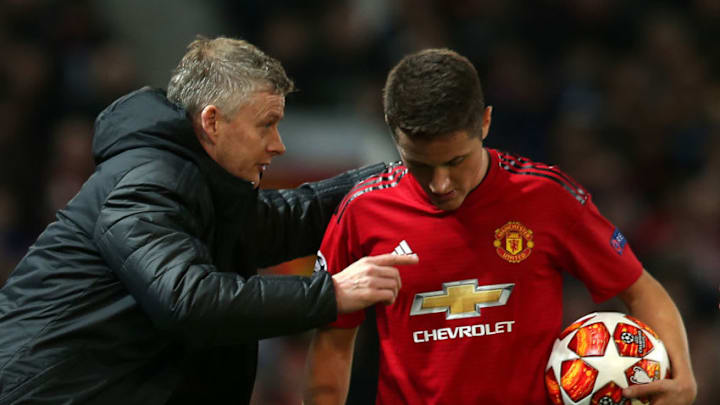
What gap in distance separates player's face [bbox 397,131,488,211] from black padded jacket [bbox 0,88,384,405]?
0.43 metres

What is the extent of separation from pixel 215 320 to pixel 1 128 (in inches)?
184

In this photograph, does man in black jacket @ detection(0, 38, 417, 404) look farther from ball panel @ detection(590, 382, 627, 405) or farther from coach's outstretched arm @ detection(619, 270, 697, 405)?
coach's outstretched arm @ detection(619, 270, 697, 405)

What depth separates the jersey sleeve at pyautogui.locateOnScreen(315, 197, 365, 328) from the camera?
3.12 meters

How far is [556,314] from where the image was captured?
3.02 meters

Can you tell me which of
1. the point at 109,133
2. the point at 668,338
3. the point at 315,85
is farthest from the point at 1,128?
the point at 668,338

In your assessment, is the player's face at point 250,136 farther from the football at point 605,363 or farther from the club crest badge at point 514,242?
the football at point 605,363

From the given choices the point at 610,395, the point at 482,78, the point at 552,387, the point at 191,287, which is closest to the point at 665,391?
the point at 610,395

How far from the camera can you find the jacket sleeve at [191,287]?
267cm

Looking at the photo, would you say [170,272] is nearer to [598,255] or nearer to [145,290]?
[145,290]

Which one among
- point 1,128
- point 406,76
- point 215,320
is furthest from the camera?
point 1,128

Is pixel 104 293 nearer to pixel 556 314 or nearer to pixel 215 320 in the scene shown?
pixel 215 320

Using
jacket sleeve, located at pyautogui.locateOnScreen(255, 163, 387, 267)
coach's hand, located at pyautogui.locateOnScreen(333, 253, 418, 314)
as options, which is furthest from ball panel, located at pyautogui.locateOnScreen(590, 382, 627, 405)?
jacket sleeve, located at pyautogui.locateOnScreen(255, 163, 387, 267)

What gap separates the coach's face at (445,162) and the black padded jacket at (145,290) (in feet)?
1.41

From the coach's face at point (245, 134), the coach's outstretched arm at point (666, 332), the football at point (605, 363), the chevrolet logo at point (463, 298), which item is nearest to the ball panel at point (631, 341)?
the football at point (605, 363)
